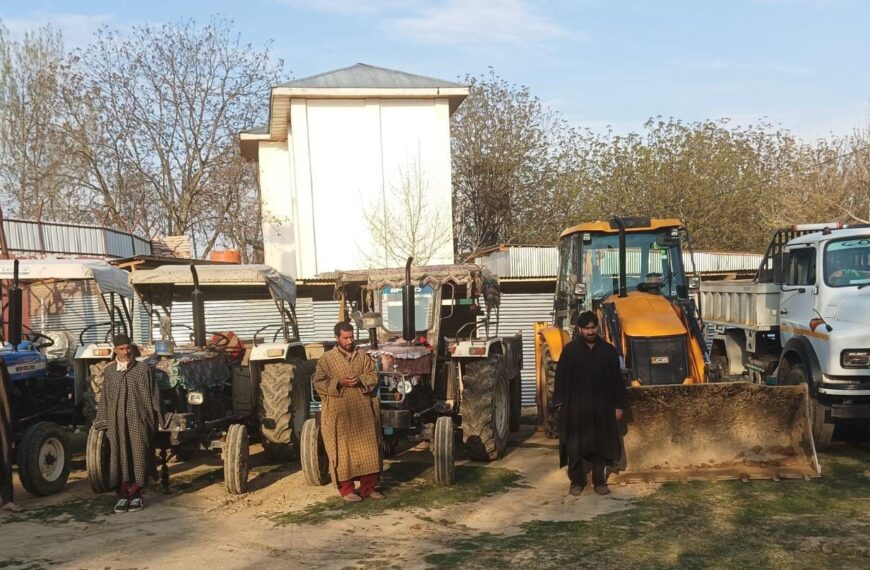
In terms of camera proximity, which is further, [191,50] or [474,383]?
[191,50]

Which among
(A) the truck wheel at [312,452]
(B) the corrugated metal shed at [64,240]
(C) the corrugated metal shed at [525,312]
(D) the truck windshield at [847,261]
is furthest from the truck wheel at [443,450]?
(B) the corrugated metal shed at [64,240]

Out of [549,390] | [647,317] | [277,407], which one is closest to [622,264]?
[647,317]

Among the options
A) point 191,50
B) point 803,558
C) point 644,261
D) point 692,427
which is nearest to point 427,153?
point 191,50

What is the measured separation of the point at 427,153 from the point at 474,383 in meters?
13.7

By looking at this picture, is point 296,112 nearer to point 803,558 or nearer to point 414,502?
point 414,502

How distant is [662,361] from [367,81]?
50.6 ft

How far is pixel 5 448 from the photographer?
25.9 feet

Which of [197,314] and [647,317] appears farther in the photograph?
[197,314]

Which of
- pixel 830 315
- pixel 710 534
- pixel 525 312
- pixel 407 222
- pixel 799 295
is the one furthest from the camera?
pixel 407 222

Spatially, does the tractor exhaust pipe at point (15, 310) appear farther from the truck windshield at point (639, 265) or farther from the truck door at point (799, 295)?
the truck door at point (799, 295)

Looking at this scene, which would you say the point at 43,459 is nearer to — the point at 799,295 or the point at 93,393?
the point at 93,393

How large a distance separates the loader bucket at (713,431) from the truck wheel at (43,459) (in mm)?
5493

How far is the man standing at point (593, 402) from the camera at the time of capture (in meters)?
7.79

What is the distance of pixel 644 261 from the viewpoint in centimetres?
1007
